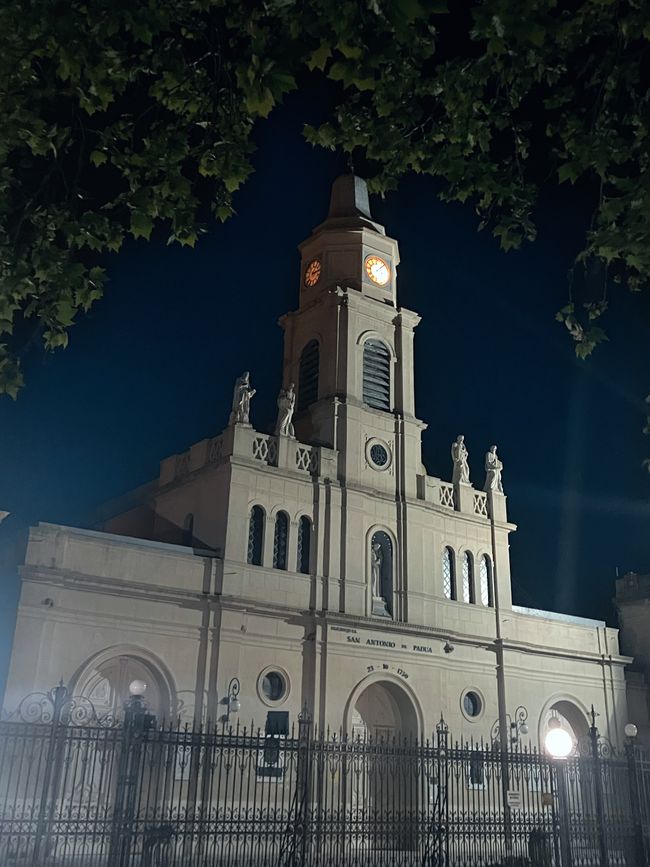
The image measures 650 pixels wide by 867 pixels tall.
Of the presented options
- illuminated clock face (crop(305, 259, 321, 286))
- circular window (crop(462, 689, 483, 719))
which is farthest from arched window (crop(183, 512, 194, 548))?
illuminated clock face (crop(305, 259, 321, 286))

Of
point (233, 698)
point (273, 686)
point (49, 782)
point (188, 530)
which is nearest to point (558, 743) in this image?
point (233, 698)

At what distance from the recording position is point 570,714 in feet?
123

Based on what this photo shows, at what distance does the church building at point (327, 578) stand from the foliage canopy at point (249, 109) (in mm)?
17287

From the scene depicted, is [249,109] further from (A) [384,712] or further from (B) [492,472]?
(B) [492,472]

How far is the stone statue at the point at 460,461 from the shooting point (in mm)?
37094

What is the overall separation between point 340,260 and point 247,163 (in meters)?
28.8

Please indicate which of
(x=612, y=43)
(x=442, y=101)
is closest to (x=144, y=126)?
(x=442, y=101)

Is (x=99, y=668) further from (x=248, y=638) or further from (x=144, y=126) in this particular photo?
(x=144, y=126)

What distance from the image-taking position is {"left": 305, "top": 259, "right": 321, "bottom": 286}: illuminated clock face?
38600 mm

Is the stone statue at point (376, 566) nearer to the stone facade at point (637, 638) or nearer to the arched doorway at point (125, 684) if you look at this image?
the arched doorway at point (125, 684)

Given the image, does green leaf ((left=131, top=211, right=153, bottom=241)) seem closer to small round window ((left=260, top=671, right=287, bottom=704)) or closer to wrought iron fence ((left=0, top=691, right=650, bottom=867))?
Answer: wrought iron fence ((left=0, top=691, right=650, bottom=867))

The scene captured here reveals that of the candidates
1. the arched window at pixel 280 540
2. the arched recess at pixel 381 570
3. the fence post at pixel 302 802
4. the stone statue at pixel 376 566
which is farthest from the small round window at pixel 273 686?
the fence post at pixel 302 802

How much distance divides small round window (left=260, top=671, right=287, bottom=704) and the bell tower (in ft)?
26.2

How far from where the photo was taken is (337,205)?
40.8 m
